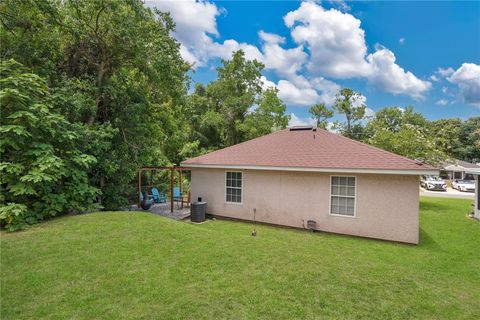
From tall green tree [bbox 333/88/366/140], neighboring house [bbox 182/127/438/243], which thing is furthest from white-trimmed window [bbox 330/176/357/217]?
tall green tree [bbox 333/88/366/140]

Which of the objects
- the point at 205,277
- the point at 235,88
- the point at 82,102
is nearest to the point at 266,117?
the point at 235,88

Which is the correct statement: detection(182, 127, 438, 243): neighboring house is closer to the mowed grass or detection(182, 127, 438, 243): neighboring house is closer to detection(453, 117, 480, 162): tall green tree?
the mowed grass

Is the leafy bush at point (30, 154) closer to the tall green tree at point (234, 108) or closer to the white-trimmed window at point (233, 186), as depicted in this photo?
the white-trimmed window at point (233, 186)

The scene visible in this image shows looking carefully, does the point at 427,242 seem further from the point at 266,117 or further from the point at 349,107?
the point at 349,107

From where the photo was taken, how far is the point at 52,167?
6824mm

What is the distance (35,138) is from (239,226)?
23.7ft

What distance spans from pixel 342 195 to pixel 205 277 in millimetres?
6300

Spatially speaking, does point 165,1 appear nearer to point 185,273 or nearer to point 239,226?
point 239,226

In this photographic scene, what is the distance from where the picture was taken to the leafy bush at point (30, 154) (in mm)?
6309

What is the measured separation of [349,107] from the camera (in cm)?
3884

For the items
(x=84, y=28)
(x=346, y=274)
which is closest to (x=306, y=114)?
(x=84, y=28)

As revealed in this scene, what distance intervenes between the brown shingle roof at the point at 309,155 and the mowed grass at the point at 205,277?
278cm

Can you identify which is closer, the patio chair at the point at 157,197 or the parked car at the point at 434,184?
the patio chair at the point at 157,197

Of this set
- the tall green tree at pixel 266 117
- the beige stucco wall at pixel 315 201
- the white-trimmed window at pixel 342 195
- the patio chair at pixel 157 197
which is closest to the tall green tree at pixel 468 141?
the tall green tree at pixel 266 117
